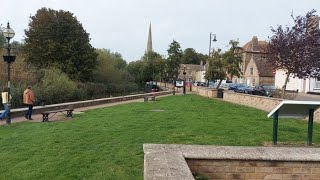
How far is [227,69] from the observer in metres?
42.7

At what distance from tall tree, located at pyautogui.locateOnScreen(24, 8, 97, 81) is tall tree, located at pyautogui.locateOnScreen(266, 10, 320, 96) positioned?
2988 cm

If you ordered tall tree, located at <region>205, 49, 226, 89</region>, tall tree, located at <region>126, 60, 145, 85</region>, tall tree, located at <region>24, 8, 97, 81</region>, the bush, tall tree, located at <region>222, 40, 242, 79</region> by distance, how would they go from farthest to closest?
tall tree, located at <region>126, 60, 145, 85</region> < tall tree, located at <region>24, 8, 97, 81</region> < tall tree, located at <region>205, 49, 226, 89</region> < tall tree, located at <region>222, 40, 242, 79</region> < the bush

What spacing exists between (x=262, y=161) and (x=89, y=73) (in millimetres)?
47506

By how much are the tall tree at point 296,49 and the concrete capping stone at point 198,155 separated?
58.6 feet

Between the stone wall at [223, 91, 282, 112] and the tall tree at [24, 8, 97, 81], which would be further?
the tall tree at [24, 8, 97, 81]

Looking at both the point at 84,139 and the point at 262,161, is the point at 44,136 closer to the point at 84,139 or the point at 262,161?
the point at 84,139

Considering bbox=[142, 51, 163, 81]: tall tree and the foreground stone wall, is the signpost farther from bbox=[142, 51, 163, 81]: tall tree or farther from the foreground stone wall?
bbox=[142, 51, 163, 81]: tall tree

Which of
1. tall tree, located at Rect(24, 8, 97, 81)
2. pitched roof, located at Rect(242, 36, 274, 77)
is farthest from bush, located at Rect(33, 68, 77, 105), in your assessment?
pitched roof, located at Rect(242, 36, 274, 77)

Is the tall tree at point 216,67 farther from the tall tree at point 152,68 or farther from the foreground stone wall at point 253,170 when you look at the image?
the foreground stone wall at point 253,170

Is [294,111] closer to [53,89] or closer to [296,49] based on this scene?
[296,49]

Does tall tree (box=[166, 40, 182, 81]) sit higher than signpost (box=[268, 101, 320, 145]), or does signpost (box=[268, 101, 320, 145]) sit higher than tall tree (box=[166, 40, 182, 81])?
tall tree (box=[166, 40, 182, 81])

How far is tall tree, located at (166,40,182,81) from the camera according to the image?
60.2m

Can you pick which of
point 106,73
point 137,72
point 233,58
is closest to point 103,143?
point 233,58

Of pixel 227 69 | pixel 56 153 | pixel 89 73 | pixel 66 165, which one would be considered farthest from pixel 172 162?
pixel 89 73
